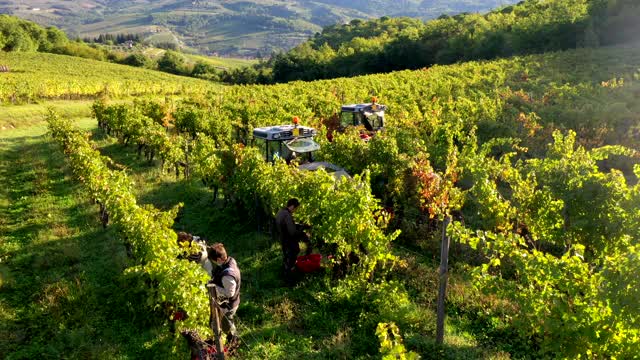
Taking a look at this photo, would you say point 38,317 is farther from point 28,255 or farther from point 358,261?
point 358,261

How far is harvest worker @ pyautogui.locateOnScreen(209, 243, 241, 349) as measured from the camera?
686cm

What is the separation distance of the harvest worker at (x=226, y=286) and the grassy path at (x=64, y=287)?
3.70ft

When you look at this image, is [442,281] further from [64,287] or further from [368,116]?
[368,116]

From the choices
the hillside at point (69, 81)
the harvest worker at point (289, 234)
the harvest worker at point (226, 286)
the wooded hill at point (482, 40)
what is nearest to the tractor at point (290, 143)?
the harvest worker at point (289, 234)

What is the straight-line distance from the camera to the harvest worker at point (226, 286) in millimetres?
6863

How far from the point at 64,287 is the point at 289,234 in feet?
14.9

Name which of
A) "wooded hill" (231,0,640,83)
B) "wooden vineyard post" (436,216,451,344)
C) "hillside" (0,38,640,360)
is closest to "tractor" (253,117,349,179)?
"hillside" (0,38,640,360)

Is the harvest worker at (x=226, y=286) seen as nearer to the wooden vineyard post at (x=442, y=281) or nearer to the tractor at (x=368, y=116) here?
the wooden vineyard post at (x=442, y=281)

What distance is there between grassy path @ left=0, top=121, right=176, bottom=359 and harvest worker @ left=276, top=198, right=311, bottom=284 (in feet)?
8.26

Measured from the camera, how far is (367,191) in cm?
820

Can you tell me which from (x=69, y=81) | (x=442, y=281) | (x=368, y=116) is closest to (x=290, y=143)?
(x=368, y=116)

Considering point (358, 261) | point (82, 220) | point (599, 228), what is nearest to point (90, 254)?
point (82, 220)

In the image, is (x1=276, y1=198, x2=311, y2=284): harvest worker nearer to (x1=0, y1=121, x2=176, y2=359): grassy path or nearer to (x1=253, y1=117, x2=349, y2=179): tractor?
(x1=0, y1=121, x2=176, y2=359): grassy path

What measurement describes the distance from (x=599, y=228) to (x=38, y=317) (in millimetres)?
9532
